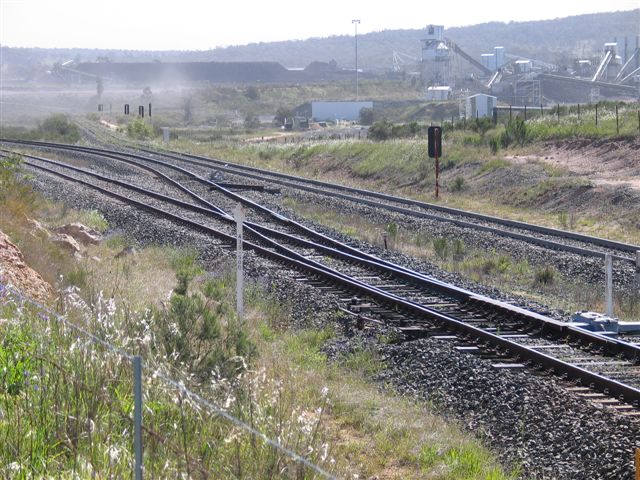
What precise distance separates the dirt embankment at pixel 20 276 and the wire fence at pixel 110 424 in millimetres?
3516

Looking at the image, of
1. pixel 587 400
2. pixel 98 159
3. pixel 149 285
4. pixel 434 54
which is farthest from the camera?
pixel 434 54

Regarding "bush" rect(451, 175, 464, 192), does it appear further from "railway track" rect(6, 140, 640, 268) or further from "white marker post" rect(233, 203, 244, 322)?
"white marker post" rect(233, 203, 244, 322)

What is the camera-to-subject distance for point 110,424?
21.8 ft

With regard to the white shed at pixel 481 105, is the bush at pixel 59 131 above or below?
below

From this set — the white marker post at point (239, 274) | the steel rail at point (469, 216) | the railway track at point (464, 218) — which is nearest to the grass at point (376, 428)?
the white marker post at point (239, 274)

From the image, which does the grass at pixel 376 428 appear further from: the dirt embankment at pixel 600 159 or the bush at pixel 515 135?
the bush at pixel 515 135

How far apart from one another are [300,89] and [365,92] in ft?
37.7

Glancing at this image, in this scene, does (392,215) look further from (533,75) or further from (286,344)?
(533,75)

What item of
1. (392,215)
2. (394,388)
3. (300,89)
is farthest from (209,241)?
(300,89)

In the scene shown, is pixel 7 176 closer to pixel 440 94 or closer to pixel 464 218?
pixel 464 218

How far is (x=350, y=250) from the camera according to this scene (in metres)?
20.0

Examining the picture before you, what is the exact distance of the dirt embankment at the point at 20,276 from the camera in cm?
1152

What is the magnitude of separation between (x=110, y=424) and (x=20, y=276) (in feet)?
19.1

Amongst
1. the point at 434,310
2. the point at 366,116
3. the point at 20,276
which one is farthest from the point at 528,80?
the point at 20,276
